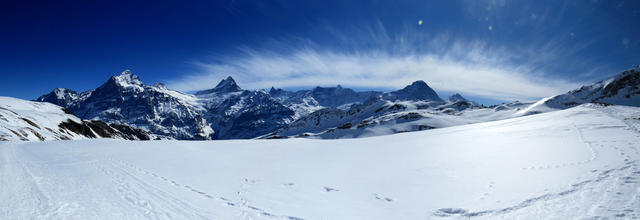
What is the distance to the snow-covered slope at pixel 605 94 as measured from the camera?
406ft

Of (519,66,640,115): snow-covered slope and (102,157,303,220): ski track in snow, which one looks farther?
(519,66,640,115): snow-covered slope

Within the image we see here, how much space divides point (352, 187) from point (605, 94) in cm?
20408

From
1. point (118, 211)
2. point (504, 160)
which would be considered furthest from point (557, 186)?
point (118, 211)

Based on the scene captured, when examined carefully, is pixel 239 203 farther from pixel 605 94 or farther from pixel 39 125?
pixel 605 94

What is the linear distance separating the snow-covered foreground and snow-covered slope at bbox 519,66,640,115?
145m

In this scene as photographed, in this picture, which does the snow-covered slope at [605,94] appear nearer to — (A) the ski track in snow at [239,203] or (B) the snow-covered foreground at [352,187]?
(B) the snow-covered foreground at [352,187]

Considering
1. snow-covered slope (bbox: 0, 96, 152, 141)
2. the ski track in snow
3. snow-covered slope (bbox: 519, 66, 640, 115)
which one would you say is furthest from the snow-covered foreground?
snow-covered slope (bbox: 519, 66, 640, 115)

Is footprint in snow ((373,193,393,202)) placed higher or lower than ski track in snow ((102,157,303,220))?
lower

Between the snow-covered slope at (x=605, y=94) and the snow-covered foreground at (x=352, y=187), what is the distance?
145166 mm

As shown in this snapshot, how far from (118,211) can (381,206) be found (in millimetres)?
7729

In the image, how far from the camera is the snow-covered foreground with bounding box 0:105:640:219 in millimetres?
6945

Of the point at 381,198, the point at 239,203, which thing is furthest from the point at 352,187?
the point at 239,203

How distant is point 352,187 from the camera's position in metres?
10.1

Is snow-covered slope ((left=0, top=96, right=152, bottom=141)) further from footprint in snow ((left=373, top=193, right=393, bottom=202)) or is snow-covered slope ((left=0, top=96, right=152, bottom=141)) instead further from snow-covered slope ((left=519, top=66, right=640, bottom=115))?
snow-covered slope ((left=519, top=66, right=640, bottom=115))
